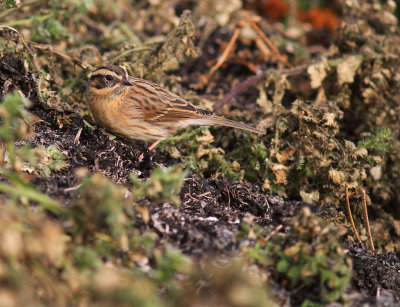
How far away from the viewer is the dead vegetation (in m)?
2.26

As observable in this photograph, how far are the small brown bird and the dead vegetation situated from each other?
0.18m

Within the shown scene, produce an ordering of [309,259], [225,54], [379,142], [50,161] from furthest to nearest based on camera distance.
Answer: [225,54] < [379,142] < [50,161] < [309,259]

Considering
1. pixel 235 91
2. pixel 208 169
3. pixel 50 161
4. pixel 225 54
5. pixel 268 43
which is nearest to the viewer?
pixel 50 161

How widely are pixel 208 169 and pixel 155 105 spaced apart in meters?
1.00

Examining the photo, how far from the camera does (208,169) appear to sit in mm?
4738

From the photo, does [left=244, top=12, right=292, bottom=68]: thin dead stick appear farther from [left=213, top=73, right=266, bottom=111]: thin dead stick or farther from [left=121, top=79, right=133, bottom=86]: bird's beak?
[left=121, top=79, right=133, bottom=86]: bird's beak

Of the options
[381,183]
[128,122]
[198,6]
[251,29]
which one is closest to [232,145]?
[128,122]

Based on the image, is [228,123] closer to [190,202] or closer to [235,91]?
[235,91]

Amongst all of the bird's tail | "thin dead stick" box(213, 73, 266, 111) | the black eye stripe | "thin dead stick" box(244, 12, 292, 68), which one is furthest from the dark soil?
"thin dead stick" box(244, 12, 292, 68)

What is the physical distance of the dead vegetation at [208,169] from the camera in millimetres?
2264

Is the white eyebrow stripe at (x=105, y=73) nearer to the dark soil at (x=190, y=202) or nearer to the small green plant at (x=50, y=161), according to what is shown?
the dark soil at (x=190, y=202)

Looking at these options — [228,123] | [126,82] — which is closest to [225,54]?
[228,123]

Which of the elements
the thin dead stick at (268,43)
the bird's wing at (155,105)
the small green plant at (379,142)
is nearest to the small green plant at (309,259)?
the small green plant at (379,142)

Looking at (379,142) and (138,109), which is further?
(138,109)
